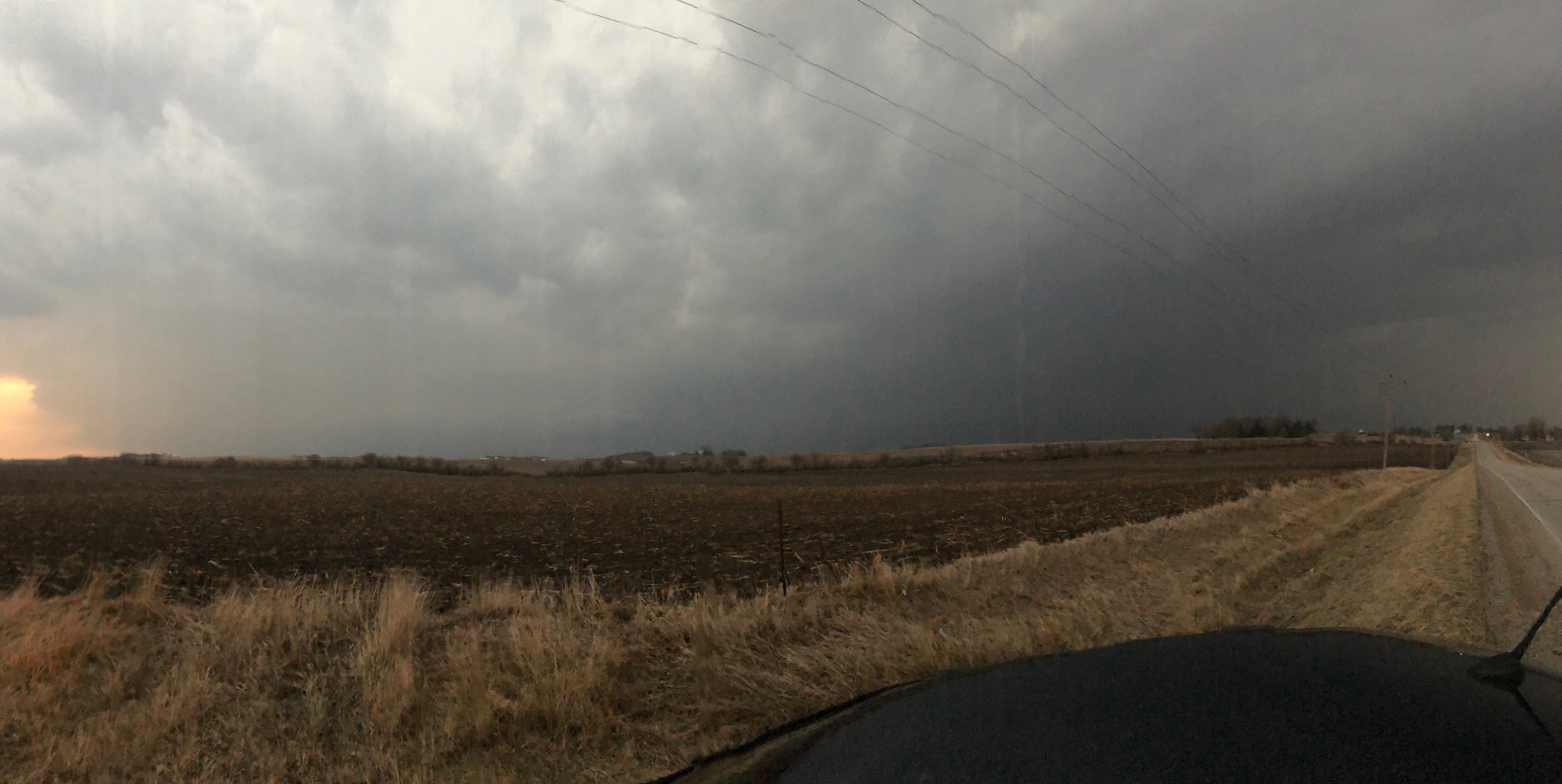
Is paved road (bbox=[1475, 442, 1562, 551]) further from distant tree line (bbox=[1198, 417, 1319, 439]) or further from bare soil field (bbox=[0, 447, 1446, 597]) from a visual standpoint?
distant tree line (bbox=[1198, 417, 1319, 439])

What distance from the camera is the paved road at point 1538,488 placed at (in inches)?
677

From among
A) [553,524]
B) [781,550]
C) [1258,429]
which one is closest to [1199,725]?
[781,550]

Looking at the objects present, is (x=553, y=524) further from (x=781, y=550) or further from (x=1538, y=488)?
(x=1538, y=488)

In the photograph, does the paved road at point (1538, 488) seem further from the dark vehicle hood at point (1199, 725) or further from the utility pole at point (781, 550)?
the dark vehicle hood at point (1199, 725)

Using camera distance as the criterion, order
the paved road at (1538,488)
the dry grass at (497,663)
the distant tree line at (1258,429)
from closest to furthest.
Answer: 1. the dry grass at (497,663)
2. the paved road at (1538,488)
3. the distant tree line at (1258,429)

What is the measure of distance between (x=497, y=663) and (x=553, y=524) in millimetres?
23386

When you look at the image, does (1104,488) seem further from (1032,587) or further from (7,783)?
(7,783)

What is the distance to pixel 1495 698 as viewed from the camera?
1.93 meters

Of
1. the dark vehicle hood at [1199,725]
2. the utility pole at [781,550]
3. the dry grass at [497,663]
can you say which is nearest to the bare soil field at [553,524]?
the utility pole at [781,550]

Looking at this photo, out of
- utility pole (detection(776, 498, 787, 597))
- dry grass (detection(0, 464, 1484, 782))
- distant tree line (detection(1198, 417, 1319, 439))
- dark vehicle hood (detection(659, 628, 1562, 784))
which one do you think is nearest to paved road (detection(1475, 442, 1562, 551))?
dry grass (detection(0, 464, 1484, 782))

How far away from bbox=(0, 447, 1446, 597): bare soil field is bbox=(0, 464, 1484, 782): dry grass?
402 centimetres

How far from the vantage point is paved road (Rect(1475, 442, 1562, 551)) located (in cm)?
1719

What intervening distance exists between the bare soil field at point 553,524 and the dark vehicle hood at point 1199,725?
9327 millimetres

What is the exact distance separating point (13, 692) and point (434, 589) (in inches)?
272
